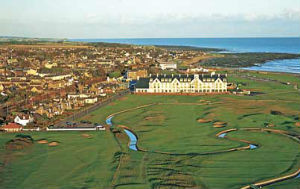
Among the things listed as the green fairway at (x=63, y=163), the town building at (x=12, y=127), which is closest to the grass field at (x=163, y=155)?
the green fairway at (x=63, y=163)

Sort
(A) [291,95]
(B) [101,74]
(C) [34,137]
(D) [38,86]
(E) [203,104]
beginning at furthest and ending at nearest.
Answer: (B) [101,74], (D) [38,86], (A) [291,95], (E) [203,104], (C) [34,137]

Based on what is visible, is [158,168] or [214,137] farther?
[214,137]

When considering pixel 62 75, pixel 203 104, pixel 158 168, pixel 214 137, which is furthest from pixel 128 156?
pixel 62 75

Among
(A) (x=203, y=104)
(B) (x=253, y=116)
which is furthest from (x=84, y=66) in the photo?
(B) (x=253, y=116)

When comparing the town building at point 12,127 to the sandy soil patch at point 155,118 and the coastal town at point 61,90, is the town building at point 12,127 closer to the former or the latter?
the coastal town at point 61,90

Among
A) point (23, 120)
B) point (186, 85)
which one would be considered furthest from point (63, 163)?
point (186, 85)

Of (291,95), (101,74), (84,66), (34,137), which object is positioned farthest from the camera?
(84,66)

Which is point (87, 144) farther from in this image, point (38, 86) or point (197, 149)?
point (38, 86)
